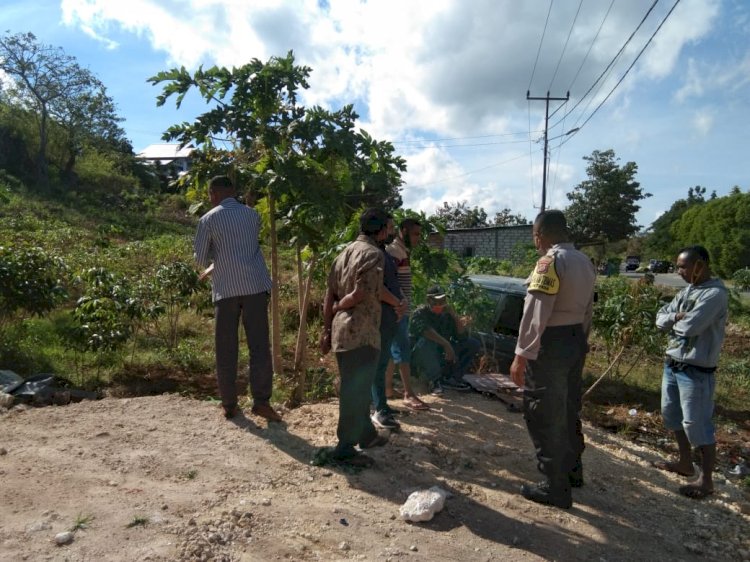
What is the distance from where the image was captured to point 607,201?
34.6 meters

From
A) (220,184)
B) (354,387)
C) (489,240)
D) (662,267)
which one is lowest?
(354,387)

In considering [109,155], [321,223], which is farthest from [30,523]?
[109,155]

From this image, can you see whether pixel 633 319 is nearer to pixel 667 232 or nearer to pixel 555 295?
pixel 555 295

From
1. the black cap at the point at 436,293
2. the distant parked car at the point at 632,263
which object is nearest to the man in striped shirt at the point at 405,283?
the black cap at the point at 436,293

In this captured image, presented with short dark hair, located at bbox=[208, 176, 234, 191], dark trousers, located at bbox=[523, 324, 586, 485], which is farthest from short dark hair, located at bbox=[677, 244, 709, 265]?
short dark hair, located at bbox=[208, 176, 234, 191]

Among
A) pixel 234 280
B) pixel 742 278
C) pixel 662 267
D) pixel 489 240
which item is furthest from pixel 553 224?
pixel 662 267

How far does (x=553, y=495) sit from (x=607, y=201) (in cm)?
3409

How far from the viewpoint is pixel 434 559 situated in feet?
9.32

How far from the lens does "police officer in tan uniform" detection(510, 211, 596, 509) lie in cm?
337

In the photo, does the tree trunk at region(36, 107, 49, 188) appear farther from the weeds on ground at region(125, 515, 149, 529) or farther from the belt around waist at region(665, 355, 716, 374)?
the belt around waist at region(665, 355, 716, 374)

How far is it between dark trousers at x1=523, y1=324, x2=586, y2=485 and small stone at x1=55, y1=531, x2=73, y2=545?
2506mm

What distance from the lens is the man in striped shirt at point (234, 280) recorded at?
4121mm

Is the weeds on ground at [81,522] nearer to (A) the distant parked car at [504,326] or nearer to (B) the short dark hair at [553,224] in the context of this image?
(B) the short dark hair at [553,224]

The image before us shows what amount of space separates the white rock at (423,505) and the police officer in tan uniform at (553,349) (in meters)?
0.70
